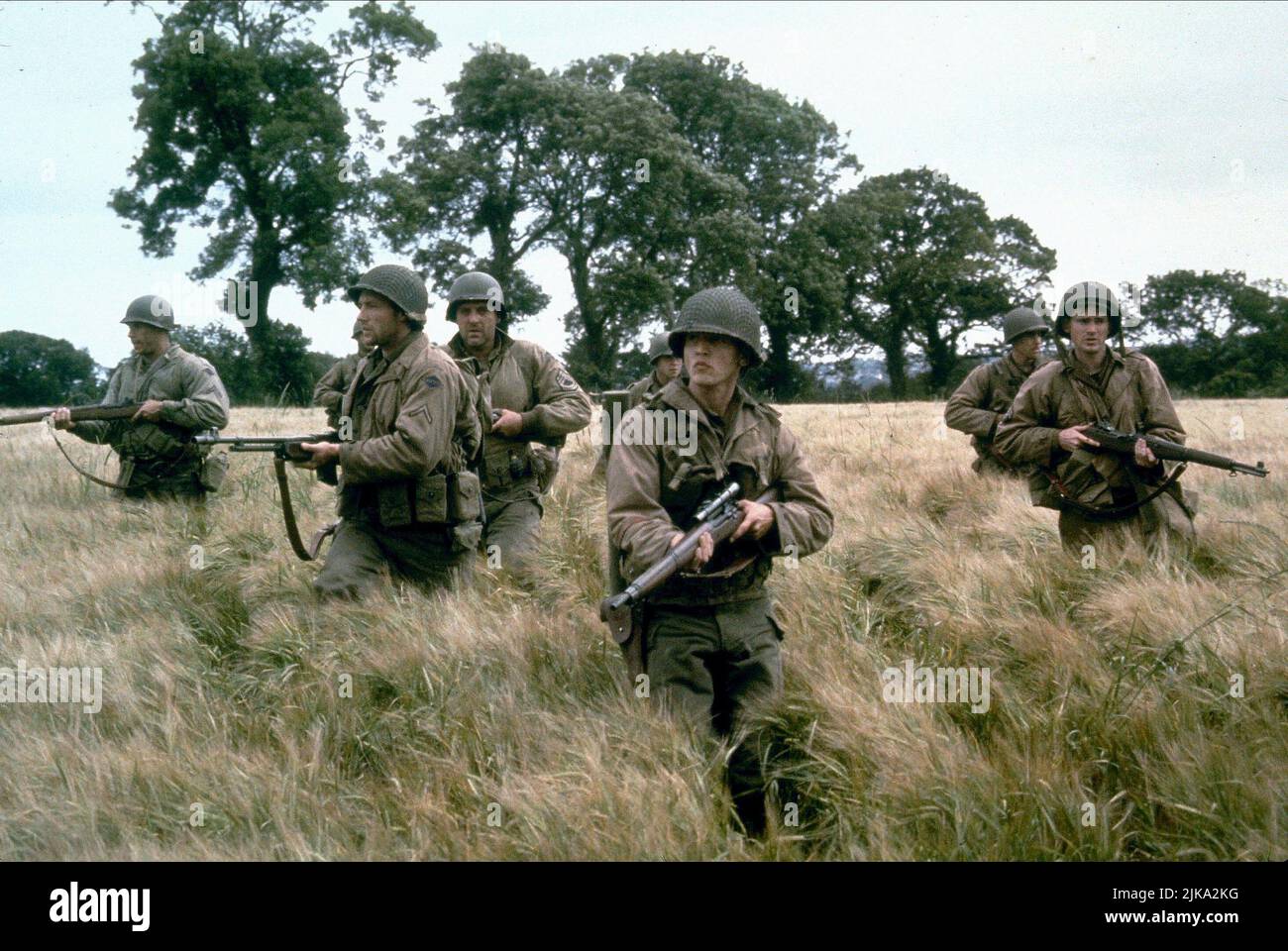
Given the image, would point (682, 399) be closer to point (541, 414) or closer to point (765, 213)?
point (541, 414)

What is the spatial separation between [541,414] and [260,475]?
3.95 meters

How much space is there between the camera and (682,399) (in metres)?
4.16

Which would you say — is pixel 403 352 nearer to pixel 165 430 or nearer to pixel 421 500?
pixel 421 500

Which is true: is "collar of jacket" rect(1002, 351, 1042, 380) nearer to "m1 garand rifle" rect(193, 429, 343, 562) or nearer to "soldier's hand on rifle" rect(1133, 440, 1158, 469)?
"soldier's hand on rifle" rect(1133, 440, 1158, 469)

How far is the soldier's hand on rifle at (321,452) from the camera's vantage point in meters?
5.56

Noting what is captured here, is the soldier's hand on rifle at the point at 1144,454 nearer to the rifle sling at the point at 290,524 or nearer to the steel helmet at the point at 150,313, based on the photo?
the rifle sling at the point at 290,524

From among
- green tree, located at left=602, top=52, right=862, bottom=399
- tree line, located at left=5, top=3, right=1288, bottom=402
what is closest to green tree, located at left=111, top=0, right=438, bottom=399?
tree line, located at left=5, top=3, right=1288, bottom=402

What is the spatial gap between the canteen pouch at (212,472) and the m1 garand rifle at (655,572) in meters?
5.37

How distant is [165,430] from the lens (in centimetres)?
851

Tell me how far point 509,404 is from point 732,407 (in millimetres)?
3019

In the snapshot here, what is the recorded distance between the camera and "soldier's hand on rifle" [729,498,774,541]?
3883 millimetres

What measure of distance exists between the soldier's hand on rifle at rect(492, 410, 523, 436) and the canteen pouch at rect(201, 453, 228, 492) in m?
3.12
